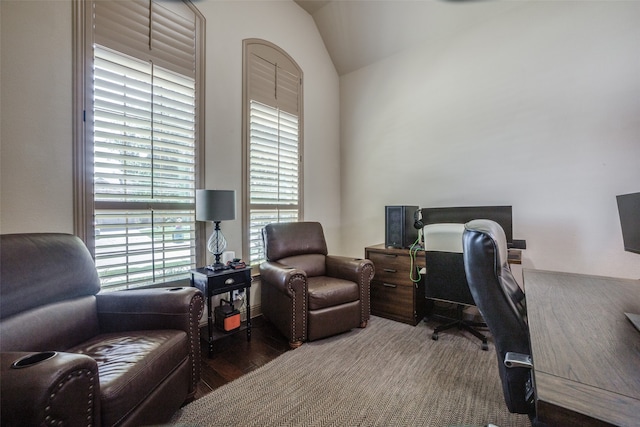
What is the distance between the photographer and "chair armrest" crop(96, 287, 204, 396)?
1.46 m

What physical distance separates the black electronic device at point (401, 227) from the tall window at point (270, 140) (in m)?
1.18

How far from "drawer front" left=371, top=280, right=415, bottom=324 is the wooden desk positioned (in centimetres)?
146

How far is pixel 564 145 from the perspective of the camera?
91.8 inches

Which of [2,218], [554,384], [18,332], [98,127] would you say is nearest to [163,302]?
[18,332]

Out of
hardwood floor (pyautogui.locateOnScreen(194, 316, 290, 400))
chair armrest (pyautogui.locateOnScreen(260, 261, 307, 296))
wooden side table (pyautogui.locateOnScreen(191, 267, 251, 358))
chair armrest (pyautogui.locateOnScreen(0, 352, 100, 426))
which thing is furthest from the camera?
chair armrest (pyautogui.locateOnScreen(260, 261, 307, 296))

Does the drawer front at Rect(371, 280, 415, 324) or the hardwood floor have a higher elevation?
the drawer front at Rect(371, 280, 415, 324)

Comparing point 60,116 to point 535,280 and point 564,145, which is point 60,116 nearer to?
point 535,280

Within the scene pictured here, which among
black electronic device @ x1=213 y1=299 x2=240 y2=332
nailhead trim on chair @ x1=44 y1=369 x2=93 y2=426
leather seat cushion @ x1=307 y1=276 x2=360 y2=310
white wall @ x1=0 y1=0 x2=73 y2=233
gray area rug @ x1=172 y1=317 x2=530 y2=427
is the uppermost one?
white wall @ x1=0 y1=0 x2=73 y2=233

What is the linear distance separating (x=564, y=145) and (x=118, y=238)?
3.93m

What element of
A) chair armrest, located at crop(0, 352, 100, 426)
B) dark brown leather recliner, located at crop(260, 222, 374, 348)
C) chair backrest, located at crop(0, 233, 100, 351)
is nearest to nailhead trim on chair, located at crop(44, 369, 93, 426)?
chair armrest, located at crop(0, 352, 100, 426)

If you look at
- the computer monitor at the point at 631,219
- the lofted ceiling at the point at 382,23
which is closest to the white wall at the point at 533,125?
the lofted ceiling at the point at 382,23

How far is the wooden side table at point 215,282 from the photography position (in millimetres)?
1989

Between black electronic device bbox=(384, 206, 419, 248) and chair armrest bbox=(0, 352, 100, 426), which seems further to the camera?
black electronic device bbox=(384, 206, 419, 248)

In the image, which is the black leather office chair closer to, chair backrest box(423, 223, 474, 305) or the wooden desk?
chair backrest box(423, 223, 474, 305)
